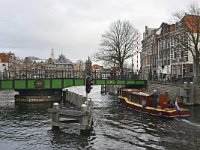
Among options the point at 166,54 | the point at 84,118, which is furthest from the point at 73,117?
the point at 166,54

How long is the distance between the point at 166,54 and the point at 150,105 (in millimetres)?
40810

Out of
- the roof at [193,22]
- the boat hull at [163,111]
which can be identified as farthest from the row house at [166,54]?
the boat hull at [163,111]

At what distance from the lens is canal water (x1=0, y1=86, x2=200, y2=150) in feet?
72.0

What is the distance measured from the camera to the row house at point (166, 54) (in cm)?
6242

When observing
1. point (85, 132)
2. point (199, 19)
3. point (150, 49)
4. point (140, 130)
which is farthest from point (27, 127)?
point (150, 49)

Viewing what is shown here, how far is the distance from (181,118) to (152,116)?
3.20 m

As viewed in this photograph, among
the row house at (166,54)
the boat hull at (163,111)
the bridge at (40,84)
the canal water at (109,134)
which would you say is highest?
the row house at (166,54)

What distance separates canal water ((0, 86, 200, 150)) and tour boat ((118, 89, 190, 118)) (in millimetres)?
826

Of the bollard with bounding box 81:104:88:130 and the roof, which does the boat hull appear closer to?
the bollard with bounding box 81:104:88:130

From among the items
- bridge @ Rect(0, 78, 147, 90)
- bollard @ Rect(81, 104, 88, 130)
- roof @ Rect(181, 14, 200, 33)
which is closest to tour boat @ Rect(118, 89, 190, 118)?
bridge @ Rect(0, 78, 147, 90)

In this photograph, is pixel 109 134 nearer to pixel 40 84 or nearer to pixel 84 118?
pixel 84 118

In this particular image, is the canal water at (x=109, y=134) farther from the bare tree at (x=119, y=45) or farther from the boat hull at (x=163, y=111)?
the bare tree at (x=119, y=45)

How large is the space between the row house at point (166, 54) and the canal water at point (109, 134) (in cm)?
2540

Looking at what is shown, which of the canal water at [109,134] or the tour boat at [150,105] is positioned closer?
the canal water at [109,134]
